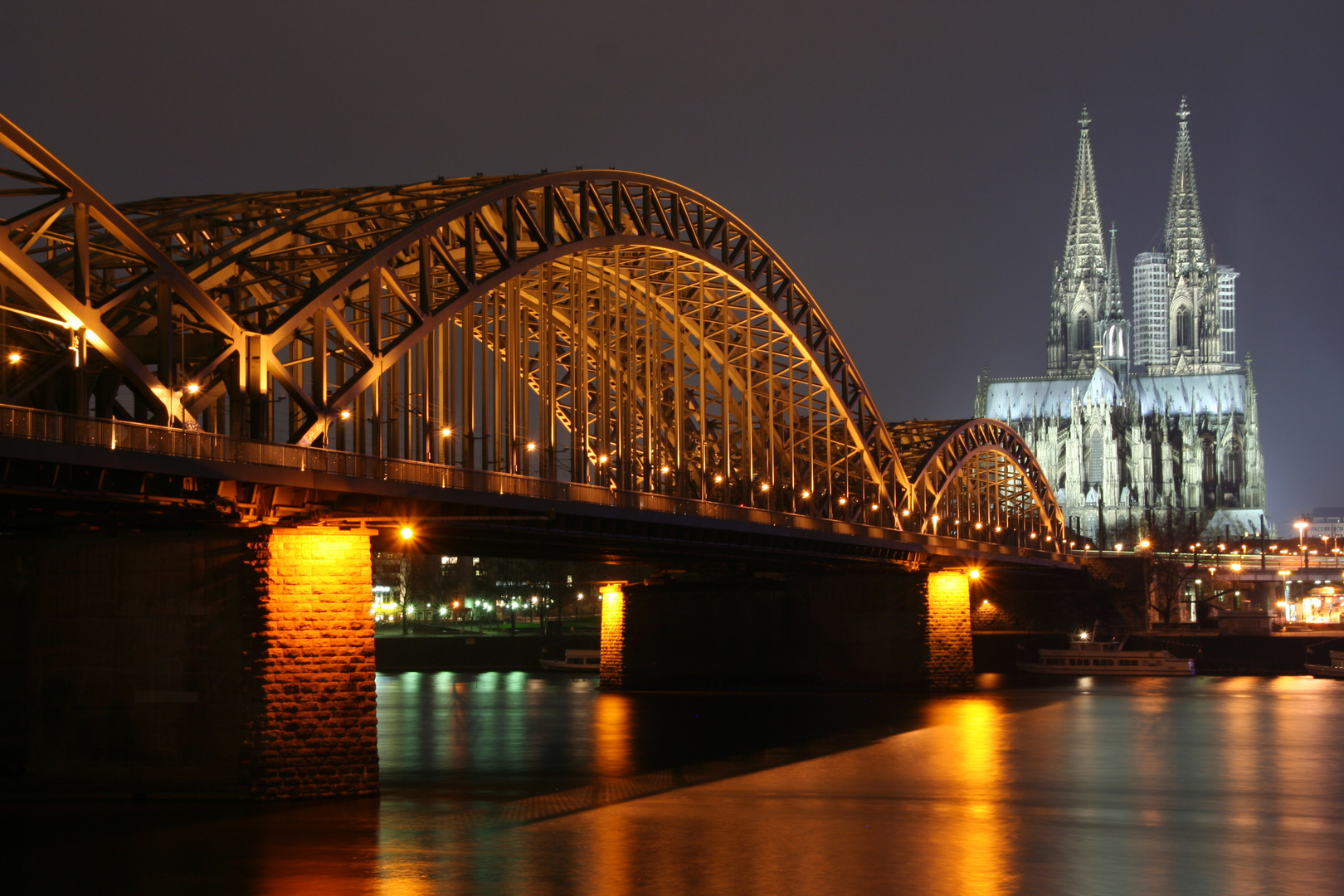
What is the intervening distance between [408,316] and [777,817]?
1166 inches

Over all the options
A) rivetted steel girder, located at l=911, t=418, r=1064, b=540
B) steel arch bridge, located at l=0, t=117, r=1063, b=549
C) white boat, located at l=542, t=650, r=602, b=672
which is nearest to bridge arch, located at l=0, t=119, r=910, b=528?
steel arch bridge, located at l=0, t=117, r=1063, b=549

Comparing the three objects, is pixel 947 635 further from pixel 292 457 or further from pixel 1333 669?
pixel 292 457

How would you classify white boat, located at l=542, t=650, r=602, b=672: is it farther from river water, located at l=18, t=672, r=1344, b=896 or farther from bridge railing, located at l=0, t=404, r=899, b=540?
bridge railing, located at l=0, t=404, r=899, b=540

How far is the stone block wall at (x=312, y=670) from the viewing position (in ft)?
121

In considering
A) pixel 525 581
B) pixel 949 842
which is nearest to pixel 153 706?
pixel 949 842

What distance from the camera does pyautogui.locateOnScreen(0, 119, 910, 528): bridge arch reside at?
37.8 meters

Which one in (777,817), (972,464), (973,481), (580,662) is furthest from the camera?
(973,481)

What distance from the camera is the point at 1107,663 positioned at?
378 ft

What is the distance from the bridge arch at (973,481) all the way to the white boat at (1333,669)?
24622 mm

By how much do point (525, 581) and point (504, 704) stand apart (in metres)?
74.5

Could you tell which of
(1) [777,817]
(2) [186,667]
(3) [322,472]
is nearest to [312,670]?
(2) [186,667]

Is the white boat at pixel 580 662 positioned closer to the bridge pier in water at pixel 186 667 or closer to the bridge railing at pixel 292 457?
the bridge railing at pixel 292 457

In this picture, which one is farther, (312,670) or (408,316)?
(408,316)

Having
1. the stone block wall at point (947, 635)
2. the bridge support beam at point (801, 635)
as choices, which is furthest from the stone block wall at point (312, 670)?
the stone block wall at point (947, 635)
